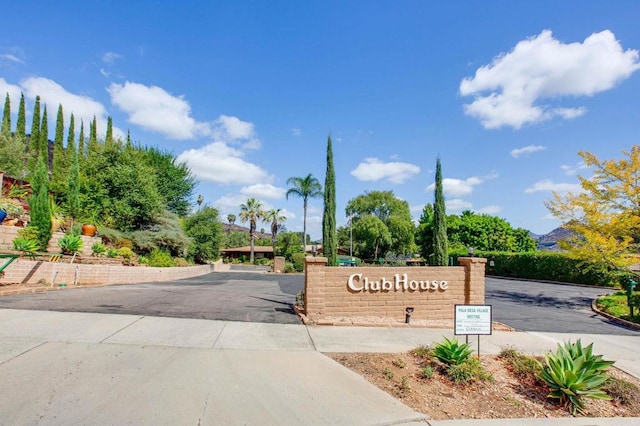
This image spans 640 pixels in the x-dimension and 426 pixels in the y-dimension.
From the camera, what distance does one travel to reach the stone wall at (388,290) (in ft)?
31.4

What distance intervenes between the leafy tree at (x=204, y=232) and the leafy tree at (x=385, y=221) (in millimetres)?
26543

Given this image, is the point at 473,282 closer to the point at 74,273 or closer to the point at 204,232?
the point at 74,273

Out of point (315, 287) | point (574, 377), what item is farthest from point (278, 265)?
point (574, 377)

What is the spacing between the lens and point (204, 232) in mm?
33688

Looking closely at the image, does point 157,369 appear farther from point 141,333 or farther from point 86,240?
point 86,240

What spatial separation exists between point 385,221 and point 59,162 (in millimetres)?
46219

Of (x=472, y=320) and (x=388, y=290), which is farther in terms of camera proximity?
(x=388, y=290)

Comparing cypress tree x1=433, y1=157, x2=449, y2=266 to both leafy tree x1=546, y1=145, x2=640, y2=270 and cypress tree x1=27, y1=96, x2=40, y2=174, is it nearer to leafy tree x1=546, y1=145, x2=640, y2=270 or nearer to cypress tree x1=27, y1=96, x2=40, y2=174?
leafy tree x1=546, y1=145, x2=640, y2=270

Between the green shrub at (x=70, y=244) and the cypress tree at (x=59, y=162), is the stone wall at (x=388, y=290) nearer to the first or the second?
the green shrub at (x=70, y=244)

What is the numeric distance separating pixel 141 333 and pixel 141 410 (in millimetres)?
3053

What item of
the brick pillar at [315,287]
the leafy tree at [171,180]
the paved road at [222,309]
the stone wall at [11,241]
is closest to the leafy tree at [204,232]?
the leafy tree at [171,180]

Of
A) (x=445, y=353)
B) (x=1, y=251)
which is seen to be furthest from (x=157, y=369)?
(x=1, y=251)

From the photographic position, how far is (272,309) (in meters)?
10.3

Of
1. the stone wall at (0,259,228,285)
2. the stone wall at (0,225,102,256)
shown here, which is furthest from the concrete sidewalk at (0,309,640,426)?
the stone wall at (0,225,102,256)
